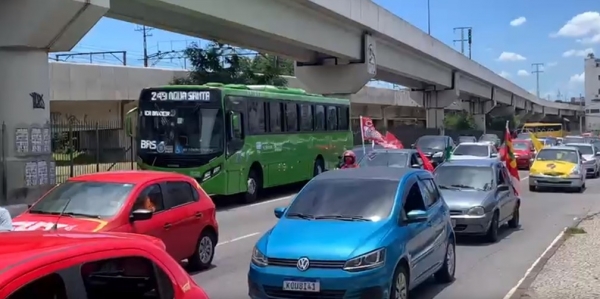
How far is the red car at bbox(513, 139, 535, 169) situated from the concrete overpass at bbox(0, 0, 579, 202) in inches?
292

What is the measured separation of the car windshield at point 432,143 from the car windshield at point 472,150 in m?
2.38

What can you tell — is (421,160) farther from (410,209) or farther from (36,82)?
(410,209)

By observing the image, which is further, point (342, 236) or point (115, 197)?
point (115, 197)

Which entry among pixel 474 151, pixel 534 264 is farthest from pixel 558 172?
pixel 534 264

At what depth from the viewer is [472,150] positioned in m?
33.6

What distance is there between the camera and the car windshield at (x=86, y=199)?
997 cm

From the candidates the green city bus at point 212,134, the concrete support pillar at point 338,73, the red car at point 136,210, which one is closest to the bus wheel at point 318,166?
the green city bus at point 212,134

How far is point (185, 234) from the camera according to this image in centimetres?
1102

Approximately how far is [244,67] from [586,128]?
4880 inches

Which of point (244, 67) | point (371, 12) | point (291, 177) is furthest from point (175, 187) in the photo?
point (244, 67)

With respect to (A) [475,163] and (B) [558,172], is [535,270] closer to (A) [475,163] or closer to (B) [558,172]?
(A) [475,163]

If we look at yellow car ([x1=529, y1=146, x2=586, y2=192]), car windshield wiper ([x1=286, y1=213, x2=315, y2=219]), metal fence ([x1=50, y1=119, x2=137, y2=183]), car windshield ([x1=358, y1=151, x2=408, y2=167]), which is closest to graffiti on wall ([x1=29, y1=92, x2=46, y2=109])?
metal fence ([x1=50, y1=119, x2=137, y2=183])

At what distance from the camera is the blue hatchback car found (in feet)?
25.7

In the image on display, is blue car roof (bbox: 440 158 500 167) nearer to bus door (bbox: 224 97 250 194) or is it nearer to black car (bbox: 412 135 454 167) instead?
bus door (bbox: 224 97 250 194)
